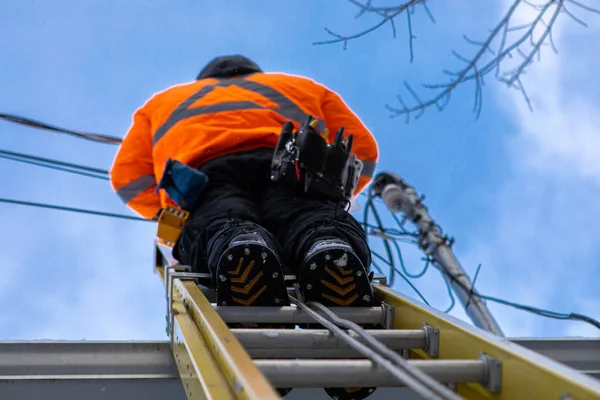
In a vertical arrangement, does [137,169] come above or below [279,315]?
above

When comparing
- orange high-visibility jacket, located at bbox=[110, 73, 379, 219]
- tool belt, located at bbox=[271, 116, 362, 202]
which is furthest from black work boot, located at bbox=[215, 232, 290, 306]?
orange high-visibility jacket, located at bbox=[110, 73, 379, 219]

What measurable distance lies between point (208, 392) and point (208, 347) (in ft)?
1.00

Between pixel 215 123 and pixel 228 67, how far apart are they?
0.56 m

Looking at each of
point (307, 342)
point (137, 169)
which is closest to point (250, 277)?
point (307, 342)

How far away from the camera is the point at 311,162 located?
8.17 feet

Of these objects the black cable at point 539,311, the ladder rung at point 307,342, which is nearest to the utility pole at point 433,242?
the black cable at point 539,311

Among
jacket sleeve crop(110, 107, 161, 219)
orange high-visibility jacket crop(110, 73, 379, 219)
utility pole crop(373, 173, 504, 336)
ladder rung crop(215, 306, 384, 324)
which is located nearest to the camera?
ladder rung crop(215, 306, 384, 324)

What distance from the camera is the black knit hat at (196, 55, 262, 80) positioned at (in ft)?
10.5

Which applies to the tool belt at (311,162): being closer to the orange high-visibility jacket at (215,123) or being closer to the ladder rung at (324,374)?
the orange high-visibility jacket at (215,123)

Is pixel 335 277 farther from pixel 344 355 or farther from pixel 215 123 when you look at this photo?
pixel 215 123

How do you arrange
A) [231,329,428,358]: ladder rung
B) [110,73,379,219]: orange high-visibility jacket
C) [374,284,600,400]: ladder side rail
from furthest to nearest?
[110,73,379,219]: orange high-visibility jacket → [231,329,428,358]: ladder rung → [374,284,600,400]: ladder side rail

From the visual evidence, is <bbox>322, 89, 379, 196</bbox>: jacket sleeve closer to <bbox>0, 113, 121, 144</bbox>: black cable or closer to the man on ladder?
the man on ladder

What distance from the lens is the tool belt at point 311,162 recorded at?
2479 millimetres

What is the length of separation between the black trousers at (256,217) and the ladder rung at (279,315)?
0.25m
